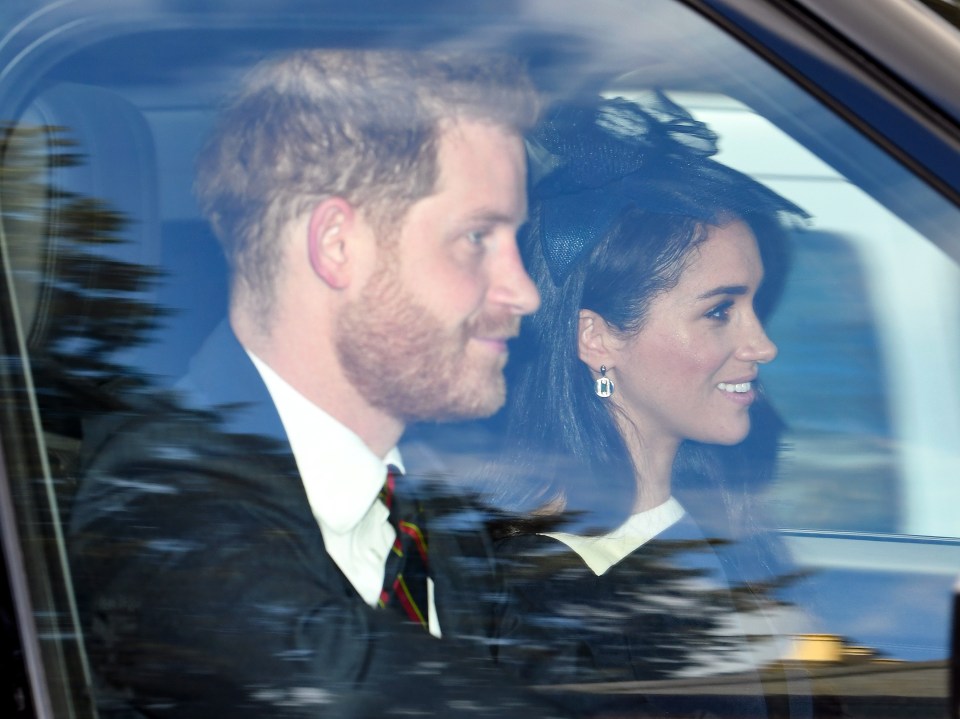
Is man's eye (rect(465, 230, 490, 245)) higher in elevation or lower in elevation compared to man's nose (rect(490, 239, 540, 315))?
higher

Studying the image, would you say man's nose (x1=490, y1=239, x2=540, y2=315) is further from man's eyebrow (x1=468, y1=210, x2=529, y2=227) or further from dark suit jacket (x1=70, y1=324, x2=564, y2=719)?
dark suit jacket (x1=70, y1=324, x2=564, y2=719)

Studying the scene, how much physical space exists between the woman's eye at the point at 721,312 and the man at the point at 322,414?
21 centimetres

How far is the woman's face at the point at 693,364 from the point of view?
4.64 feet

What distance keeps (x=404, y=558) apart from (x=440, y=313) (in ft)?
0.88

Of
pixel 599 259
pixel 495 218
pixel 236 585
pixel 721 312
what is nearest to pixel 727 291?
pixel 721 312

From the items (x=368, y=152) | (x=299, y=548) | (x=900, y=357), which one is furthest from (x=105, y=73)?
(x=900, y=357)

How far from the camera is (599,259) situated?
1453mm

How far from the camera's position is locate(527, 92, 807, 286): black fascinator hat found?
1.42 meters

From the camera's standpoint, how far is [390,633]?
1.34 metres

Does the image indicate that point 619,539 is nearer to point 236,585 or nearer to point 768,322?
point 768,322

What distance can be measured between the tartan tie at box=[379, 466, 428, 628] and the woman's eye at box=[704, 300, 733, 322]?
397 mm

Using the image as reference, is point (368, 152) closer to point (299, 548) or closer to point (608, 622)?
point (299, 548)

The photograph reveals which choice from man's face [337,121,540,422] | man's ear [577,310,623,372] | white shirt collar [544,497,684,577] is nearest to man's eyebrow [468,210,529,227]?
man's face [337,121,540,422]

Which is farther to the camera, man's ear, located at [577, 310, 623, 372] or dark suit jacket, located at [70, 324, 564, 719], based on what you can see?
man's ear, located at [577, 310, 623, 372]
